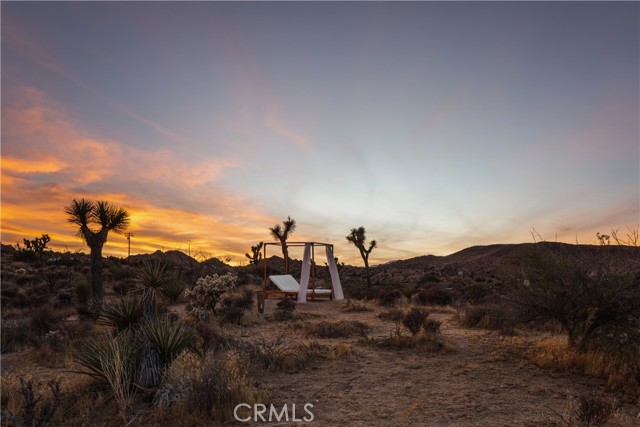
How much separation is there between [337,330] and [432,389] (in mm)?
5460

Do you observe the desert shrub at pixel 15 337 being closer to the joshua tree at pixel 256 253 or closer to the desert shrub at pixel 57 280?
the desert shrub at pixel 57 280

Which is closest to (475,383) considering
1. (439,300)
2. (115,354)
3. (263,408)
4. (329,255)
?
(263,408)

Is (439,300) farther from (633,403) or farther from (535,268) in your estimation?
(633,403)

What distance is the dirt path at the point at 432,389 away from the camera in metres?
5.87

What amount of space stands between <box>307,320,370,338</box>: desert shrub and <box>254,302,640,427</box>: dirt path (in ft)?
7.59

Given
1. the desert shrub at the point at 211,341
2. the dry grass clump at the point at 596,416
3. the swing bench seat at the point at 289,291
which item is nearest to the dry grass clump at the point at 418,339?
the desert shrub at the point at 211,341

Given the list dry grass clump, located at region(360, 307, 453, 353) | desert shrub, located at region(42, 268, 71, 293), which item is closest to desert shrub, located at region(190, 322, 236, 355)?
dry grass clump, located at region(360, 307, 453, 353)

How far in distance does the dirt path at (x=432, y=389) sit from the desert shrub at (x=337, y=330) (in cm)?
231

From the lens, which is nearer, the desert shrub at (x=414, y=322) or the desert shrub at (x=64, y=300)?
the desert shrub at (x=414, y=322)

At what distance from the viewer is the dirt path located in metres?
5.87

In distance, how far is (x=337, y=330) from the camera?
40.6 ft

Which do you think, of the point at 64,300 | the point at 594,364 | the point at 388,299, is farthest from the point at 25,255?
the point at 594,364

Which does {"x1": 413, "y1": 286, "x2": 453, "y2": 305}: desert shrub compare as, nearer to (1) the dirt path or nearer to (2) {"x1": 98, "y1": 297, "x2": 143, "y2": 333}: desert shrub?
(1) the dirt path

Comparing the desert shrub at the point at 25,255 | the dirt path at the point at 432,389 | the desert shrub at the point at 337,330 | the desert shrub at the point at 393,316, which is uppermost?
the desert shrub at the point at 25,255
